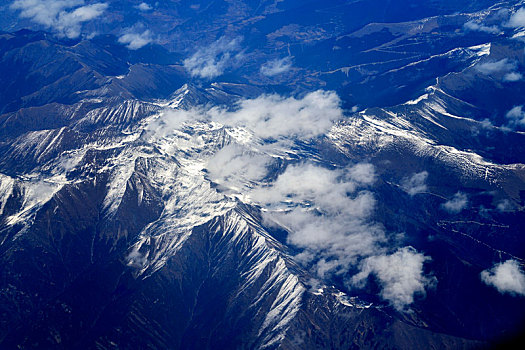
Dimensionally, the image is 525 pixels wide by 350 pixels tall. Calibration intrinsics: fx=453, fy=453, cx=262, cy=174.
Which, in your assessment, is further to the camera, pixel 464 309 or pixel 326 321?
pixel 464 309

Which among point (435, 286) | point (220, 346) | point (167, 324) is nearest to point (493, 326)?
point (435, 286)

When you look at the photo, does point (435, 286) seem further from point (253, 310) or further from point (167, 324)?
point (167, 324)

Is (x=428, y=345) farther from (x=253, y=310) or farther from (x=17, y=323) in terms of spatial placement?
(x=17, y=323)

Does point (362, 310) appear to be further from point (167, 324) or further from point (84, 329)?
point (84, 329)

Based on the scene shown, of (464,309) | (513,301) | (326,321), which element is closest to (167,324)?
(326,321)

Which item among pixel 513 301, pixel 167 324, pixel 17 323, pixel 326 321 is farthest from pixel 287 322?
pixel 17 323

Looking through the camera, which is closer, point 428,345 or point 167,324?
point 428,345

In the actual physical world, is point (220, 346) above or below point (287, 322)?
below

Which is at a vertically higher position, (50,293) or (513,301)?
(513,301)
